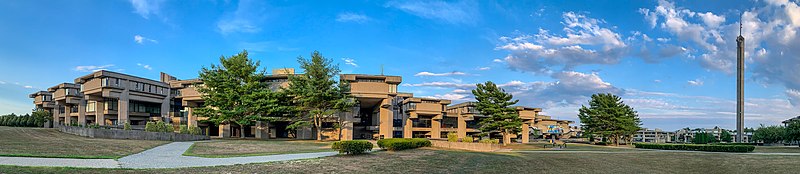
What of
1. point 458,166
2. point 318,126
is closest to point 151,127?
point 318,126

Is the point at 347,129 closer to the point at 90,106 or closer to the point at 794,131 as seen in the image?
the point at 90,106

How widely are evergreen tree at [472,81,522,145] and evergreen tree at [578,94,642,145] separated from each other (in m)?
15.0

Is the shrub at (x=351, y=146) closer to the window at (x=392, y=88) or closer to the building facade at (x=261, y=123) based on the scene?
the building facade at (x=261, y=123)

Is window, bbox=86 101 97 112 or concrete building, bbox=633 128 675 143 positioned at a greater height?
window, bbox=86 101 97 112

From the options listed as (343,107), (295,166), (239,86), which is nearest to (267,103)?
(239,86)

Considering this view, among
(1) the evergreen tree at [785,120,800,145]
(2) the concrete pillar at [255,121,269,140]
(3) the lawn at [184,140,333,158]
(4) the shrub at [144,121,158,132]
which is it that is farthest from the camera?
(2) the concrete pillar at [255,121,269,140]

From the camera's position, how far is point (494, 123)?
46812mm

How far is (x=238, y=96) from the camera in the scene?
41250mm

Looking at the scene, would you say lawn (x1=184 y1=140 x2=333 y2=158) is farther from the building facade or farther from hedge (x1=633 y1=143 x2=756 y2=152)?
hedge (x1=633 y1=143 x2=756 y2=152)

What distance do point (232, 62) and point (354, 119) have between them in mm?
15147

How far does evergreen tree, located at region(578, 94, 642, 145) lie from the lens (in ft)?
182

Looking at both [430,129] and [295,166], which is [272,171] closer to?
[295,166]

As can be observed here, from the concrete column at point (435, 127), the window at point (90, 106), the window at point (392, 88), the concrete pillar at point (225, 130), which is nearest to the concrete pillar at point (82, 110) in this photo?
the window at point (90, 106)

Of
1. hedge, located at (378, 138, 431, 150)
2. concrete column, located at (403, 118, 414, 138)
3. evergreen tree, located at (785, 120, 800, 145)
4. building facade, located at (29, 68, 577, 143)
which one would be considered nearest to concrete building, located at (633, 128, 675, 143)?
building facade, located at (29, 68, 577, 143)
